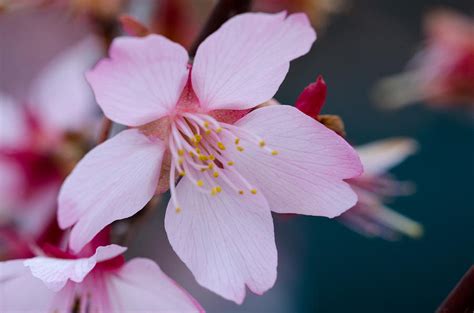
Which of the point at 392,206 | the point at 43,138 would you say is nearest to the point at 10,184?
the point at 43,138

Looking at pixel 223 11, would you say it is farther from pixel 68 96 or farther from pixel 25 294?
pixel 68 96

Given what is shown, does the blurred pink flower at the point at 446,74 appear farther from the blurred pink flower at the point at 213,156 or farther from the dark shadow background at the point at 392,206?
the blurred pink flower at the point at 213,156

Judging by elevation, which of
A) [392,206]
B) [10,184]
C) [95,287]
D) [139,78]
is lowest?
[392,206]

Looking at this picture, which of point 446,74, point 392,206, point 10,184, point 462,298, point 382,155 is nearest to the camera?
point 462,298

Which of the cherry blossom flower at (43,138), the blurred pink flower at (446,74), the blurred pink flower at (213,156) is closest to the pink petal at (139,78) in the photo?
the blurred pink flower at (213,156)

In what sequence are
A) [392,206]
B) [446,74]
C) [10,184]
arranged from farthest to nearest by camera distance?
[392,206] → [446,74] → [10,184]

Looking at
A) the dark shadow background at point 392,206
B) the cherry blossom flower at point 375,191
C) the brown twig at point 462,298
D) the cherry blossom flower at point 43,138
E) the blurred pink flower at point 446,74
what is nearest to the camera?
the brown twig at point 462,298

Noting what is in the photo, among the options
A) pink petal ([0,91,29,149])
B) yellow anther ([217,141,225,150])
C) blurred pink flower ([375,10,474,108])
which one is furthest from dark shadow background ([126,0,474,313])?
yellow anther ([217,141,225,150])

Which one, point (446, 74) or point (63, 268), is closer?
point (63, 268)
